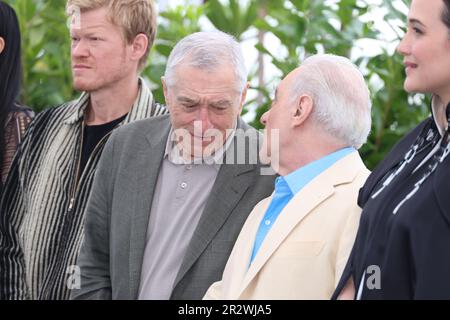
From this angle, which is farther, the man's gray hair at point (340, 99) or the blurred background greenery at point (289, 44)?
the blurred background greenery at point (289, 44)

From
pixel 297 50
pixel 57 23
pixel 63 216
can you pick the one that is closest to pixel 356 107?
pixel 63 216

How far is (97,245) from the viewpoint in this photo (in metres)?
2.89

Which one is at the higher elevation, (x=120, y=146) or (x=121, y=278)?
(x=120, y=146)

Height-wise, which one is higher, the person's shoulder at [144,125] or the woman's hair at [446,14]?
the woman's hair at [446,14]

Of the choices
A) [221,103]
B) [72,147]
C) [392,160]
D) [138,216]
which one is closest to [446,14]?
[392,160]

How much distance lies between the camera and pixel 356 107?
97.7 inches

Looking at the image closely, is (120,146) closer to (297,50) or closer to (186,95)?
(186,95)

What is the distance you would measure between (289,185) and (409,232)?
521 mm

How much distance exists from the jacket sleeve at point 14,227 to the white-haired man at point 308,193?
0.98 metres

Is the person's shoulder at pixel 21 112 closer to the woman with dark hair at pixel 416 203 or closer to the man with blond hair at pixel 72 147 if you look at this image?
the man with blond hair at pixel 72 147

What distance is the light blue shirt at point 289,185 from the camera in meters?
2.49

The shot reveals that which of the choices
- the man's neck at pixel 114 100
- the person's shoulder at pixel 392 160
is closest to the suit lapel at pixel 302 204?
the person's shoulder at pixel 392 160

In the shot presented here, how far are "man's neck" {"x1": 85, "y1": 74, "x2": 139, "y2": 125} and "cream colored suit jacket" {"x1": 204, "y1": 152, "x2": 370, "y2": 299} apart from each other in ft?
3.05

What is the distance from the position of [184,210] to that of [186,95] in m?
0.33
